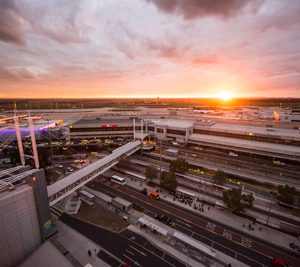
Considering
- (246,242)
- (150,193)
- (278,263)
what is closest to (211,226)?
(246,242)

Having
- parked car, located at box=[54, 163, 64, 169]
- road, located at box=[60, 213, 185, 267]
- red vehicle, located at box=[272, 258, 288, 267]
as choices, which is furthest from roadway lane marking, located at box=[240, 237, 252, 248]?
parked car, located at box=[54, 163, 64, 169]

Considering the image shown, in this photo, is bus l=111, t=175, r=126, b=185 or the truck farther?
bus l=111, t=175, r=126, b=185

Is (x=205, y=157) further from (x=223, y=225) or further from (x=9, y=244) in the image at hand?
(x=9, y=244)

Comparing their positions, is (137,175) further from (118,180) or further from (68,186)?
(68,186)

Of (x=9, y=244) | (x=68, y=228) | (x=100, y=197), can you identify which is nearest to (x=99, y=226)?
(x=68, y=228)

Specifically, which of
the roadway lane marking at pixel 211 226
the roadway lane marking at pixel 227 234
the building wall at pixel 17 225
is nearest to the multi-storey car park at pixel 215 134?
the roadway lane marking at pixel 211 226

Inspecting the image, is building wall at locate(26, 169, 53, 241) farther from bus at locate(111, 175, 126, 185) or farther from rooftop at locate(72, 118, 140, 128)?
rooftop at locate(72, 118, 140, 128)
